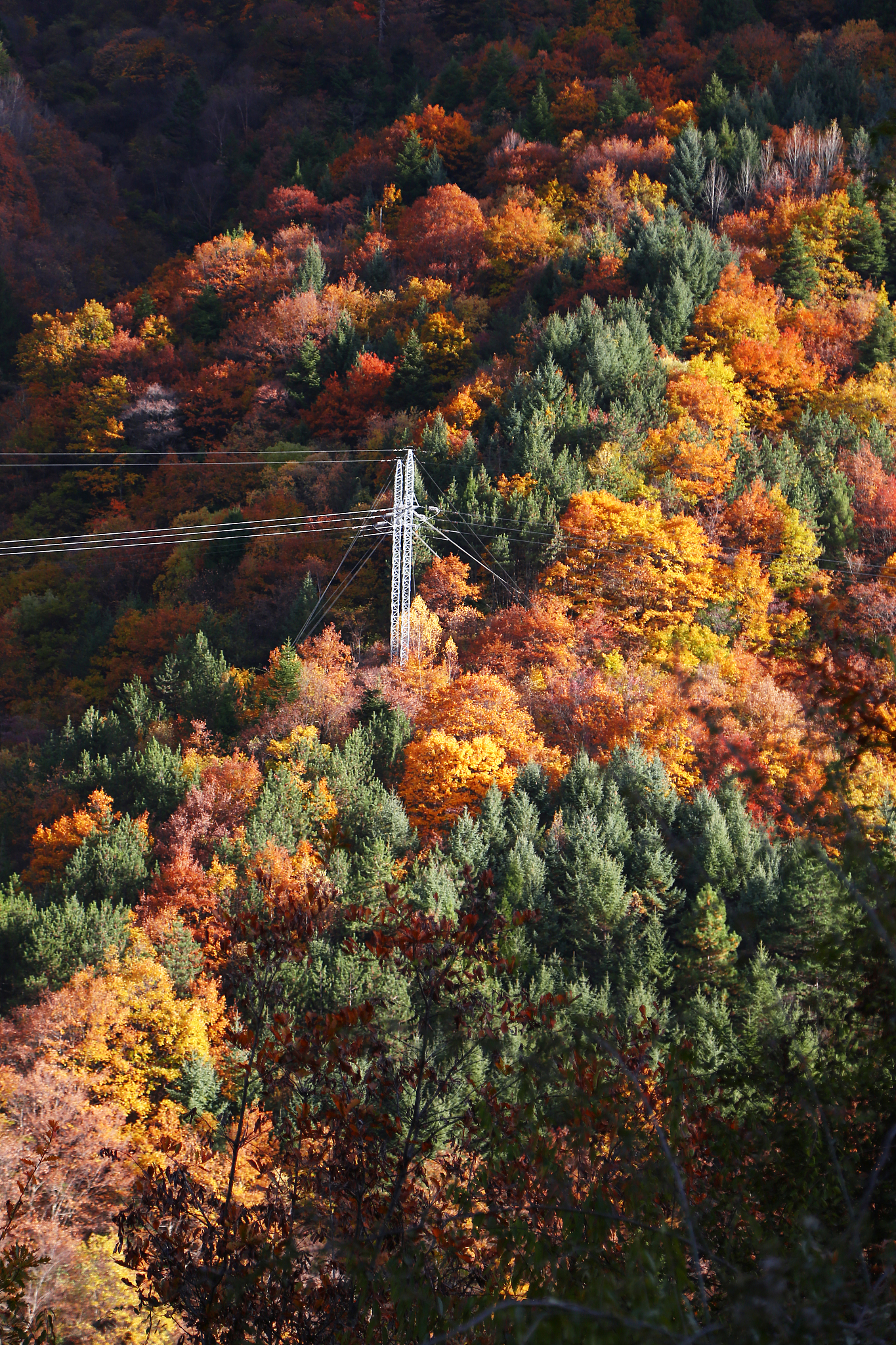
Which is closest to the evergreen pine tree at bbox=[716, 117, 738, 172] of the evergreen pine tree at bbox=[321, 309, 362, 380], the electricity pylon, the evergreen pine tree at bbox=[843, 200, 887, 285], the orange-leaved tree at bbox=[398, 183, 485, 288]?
the evergreen pine tree at bbox=[843, 200, 887, 285]

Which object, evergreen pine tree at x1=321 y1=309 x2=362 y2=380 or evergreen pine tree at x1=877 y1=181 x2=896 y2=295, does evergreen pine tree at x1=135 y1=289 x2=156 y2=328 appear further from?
evergreen pine tree at x1=877 y1=181 x2=896 y2=295

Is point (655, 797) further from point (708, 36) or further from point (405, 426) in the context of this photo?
point (708, 36)

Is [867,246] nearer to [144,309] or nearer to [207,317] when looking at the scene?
[207,317]

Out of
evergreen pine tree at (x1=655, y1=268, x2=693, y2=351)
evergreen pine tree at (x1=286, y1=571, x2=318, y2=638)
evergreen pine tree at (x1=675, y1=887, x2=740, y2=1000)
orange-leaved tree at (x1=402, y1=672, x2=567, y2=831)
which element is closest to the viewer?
evergreen pine tree at (x1=675, y1=887, x2=740, y2=1000)

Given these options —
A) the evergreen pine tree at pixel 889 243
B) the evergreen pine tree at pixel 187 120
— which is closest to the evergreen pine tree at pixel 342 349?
the evergreen pine tree at pixel 889 243

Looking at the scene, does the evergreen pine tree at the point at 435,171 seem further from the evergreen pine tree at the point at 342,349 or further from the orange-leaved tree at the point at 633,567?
the orange-leaved tree at the point at 633,567

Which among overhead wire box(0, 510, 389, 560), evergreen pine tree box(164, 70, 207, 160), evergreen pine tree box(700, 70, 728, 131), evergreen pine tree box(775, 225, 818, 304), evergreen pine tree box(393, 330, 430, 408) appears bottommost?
overhead wire box(0, 510, 389, 560)

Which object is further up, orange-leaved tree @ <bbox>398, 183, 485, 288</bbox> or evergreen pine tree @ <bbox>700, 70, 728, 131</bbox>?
evergreen pine tree @ <bbox>700, 70, 728, 131</bbox>

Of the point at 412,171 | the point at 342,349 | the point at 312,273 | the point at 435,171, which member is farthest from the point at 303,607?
the point at 412,171
